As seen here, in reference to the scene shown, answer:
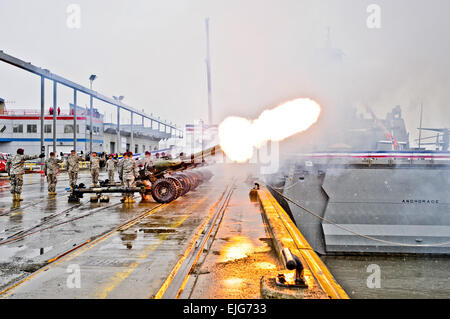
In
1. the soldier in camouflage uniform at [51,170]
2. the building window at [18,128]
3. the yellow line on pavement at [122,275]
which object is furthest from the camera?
the building window at [18,128]

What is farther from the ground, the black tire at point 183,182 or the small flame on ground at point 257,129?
the small flame on ground at point 257,129

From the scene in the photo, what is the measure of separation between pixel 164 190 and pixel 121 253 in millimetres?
6452

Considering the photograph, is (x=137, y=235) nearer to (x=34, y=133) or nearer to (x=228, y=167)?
(x=228, y=167)

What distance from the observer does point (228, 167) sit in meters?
39.8

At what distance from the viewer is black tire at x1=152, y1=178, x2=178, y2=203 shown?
1242 cm

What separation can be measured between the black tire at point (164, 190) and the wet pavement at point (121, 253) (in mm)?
1446

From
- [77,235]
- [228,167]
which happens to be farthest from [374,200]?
[228,167]

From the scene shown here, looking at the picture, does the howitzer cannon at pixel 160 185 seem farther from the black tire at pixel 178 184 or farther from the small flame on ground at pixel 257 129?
the small flame on ground at pixel 257 129

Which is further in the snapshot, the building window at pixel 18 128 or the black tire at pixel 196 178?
the building window at pixel 18 128

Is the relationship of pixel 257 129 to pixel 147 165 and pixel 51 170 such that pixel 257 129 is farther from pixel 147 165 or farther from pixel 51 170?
pixel 51 170

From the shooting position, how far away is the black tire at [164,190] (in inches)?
489

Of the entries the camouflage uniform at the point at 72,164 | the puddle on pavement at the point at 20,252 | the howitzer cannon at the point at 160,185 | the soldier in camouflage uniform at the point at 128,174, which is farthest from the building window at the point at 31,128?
the puddle on pavement at the point at 20,252

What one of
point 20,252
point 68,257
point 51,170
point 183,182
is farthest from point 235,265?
point 51,170
